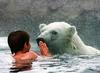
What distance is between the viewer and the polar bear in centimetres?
710

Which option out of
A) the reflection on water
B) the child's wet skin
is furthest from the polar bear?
the reflection on water

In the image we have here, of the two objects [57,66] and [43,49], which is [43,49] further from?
[57,66]

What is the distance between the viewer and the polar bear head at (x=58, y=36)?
7.07m

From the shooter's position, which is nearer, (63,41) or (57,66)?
(57,66)

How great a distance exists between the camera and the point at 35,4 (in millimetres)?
15461

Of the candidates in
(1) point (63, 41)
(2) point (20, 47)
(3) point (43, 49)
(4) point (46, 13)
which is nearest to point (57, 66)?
(2) point (20, 47)

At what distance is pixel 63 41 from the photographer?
23.8 ft

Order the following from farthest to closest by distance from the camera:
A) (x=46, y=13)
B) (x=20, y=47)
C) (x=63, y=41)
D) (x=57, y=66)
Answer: (x=46, y=13) → (x=63, y=41) → (x=20, y=47) → (x=57, y=66)

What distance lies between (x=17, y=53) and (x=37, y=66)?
14.7 inches

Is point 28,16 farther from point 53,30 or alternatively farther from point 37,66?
point 37,66

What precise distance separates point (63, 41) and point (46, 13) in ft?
25.9

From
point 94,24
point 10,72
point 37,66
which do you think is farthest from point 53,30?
point 94,24

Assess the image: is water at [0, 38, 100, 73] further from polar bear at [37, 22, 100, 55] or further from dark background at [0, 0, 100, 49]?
dark background at [0, 0, 100, 49]

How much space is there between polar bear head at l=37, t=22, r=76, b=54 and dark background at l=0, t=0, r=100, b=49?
21.3ft
